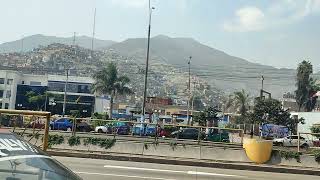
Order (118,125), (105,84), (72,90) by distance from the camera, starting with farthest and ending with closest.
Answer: (72,90) → (105,84) → (118,125)

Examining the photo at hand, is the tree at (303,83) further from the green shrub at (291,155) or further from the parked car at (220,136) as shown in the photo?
the green shrub at (291,155)

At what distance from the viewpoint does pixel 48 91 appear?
12638cm

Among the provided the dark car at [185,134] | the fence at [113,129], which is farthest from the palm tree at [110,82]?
the dark car at [185,134]

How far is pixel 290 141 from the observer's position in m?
48.6

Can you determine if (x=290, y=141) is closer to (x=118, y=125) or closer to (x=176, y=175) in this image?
(x=118, y=125)

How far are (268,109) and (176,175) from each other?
67.6m

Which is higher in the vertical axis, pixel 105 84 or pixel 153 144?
pixel 105 84

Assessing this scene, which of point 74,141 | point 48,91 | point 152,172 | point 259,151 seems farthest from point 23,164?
point 48,91

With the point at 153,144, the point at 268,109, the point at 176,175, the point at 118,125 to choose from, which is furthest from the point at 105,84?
the point at 176,175

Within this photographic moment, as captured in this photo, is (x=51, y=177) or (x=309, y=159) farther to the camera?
(x=309, y=159)

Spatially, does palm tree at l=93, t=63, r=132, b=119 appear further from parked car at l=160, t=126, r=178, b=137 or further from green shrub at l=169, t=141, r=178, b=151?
green shrub at l=169, t=141, r=178, b=151

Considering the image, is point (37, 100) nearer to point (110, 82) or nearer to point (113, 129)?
point (110, 82)

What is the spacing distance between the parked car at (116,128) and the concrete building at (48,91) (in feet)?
279

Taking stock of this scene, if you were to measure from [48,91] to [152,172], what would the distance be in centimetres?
11299
